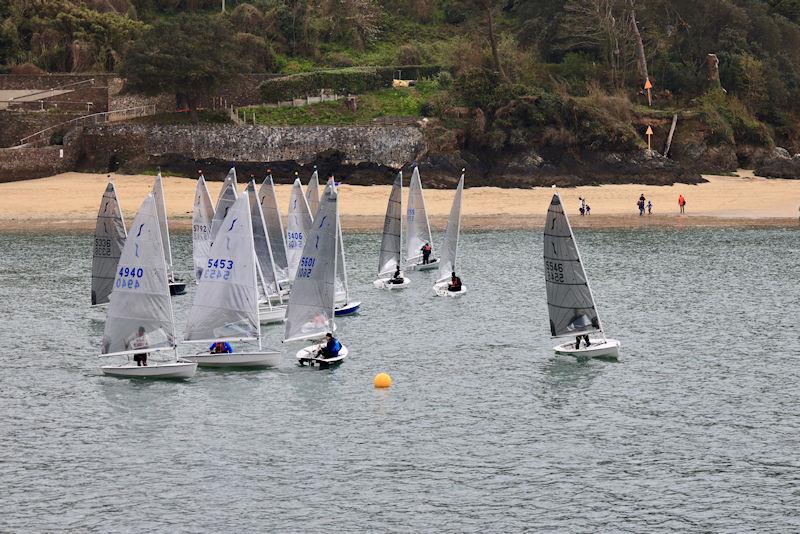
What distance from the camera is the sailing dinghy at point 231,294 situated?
147ft

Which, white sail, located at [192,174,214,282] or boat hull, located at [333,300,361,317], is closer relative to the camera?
boat hull, located at [333,300,361,317]

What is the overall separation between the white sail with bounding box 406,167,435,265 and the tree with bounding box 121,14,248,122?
3337cm

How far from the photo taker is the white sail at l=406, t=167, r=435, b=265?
69.8 metres

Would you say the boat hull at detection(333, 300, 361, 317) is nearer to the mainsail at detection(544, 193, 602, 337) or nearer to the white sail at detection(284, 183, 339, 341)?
the white sail at detection(284, 183, 339, 341)

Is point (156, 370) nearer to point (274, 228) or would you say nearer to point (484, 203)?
point (274, 228)

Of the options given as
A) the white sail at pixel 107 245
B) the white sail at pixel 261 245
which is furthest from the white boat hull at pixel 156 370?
the white sail at pixel 261 245

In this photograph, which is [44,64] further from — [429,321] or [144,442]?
[144,442]

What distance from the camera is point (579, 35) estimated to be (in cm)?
11006

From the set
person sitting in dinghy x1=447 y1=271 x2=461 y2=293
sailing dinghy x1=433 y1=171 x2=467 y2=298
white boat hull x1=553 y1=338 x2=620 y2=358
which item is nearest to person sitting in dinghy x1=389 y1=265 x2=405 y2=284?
sailing dinghy x1=433 y1=171 x2=467 y2=298

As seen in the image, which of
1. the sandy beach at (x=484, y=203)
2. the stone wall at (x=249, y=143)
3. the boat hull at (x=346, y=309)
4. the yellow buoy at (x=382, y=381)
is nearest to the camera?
the yellow buoy at (x=382, y=381)

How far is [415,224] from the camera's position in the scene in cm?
7038

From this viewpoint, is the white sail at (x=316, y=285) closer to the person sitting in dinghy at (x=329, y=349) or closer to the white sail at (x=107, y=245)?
the person sitting in dinghy at (x=329, y=349)

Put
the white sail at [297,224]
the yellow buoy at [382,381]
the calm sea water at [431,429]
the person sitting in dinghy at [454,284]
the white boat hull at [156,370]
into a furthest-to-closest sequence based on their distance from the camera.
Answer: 1. the person sitting in dinghy at [454,284]
2. the white sail at [297,224]
3. the white boat hull at [156,370]
4. the yellow buoy at [382,381]
5. the calm sea water at [431,429]

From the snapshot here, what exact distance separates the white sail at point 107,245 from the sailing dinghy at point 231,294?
1110cm
